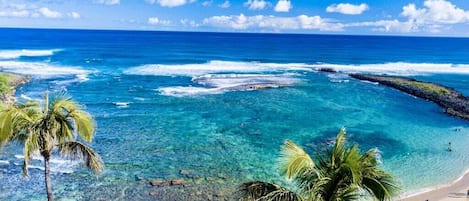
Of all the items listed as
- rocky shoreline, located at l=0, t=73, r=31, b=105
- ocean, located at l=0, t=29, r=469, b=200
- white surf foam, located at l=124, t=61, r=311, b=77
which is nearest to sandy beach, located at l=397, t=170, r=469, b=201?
ocean, located at l=0, t=29, r=469, b=200

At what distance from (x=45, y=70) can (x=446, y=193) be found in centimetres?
8342

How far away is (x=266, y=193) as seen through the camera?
10.6 meters

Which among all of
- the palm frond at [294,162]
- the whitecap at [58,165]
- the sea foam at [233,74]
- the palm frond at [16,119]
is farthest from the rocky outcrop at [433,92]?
the palm frond at [16,119]

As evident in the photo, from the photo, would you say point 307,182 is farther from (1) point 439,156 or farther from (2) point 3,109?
(1) point 439,156

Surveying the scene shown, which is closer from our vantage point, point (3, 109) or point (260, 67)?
point (3, 109)

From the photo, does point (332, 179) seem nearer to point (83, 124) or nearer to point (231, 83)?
point (83, 124)

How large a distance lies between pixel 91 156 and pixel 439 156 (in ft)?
111

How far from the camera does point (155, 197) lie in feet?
93.8

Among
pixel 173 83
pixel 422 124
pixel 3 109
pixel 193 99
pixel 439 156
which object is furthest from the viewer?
pixel 173 83

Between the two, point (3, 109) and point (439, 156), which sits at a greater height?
point (3, 109)

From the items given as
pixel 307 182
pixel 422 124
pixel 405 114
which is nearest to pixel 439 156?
pixel 422 124

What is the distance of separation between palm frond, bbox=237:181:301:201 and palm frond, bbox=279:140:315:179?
40cm

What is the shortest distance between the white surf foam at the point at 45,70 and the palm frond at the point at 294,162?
246ft

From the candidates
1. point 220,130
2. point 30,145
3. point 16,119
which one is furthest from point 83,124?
point 220,130
